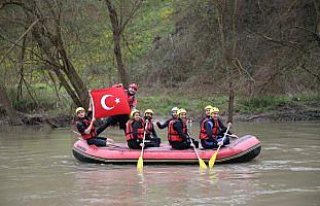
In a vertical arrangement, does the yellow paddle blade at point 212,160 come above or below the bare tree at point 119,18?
below

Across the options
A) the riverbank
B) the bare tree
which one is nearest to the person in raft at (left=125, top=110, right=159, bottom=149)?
the bare tree

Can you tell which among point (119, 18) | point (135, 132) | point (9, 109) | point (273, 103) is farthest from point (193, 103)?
point (135, 132)

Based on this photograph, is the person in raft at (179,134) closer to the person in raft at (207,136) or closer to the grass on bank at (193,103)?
the person in raft at (207,136)

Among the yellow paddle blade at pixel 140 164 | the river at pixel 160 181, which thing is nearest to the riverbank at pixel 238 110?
the river at pixel 160 181

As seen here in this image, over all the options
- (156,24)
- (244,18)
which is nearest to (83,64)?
(244,18)

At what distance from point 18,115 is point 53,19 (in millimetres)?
4988

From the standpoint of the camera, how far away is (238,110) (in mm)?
24859

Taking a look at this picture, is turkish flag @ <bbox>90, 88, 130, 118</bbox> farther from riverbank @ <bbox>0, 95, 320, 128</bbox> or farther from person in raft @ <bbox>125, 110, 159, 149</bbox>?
riverbank @ <bbox>0, 95, 320, 128</bbox>

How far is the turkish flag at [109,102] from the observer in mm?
13859

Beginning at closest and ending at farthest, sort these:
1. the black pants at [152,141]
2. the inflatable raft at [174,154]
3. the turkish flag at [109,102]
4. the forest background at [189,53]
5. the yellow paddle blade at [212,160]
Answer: the yellow paddle blade at [212,160] → the inflatable raft at [174,154] → the black pants at [152,141] → the turkish flag at [109,102] → the forest background at [189,53]

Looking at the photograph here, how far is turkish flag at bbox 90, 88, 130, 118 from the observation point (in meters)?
13.9

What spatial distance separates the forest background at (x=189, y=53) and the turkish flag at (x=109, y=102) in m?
4.68

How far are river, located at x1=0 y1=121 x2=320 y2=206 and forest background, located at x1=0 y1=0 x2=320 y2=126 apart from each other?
197 inches

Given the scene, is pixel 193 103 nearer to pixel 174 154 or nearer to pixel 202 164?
pixel 174 154
